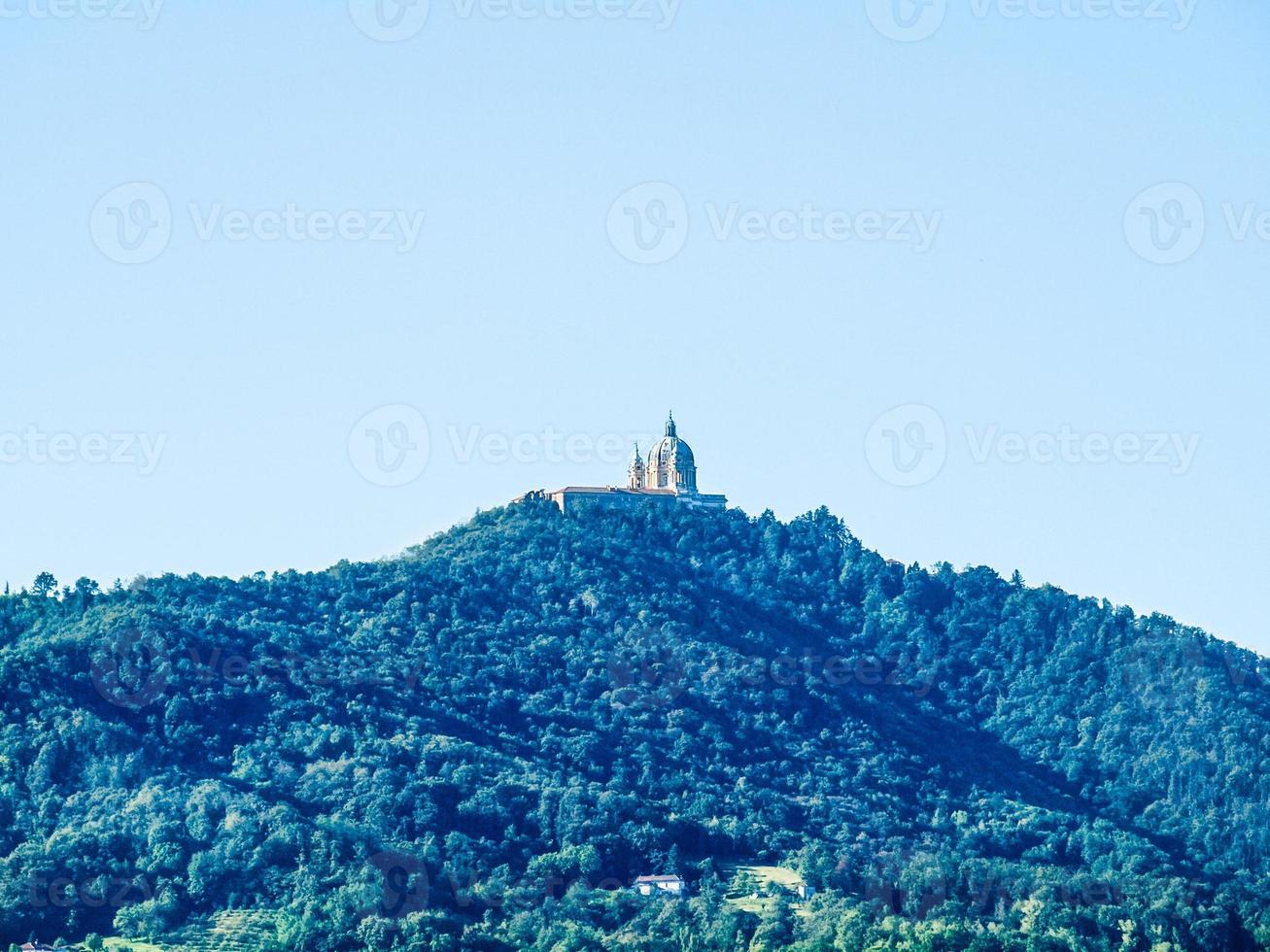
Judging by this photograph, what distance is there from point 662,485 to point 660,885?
121 ft

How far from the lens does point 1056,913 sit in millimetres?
103062

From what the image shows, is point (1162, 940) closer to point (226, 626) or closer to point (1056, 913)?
point (1056, 913)

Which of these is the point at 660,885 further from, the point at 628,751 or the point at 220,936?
the point at 220,936

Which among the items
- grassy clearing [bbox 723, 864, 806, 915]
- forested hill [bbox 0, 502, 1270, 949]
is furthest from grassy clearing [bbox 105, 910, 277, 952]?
grassy clearing [bbox 723, 864, 806, 915]

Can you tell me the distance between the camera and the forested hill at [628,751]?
99.6 m

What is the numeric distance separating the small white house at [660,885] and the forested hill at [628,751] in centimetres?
96

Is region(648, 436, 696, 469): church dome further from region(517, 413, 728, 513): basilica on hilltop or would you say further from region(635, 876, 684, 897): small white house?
region(635, 876, 684, 897): small white house

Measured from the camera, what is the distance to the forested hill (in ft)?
327

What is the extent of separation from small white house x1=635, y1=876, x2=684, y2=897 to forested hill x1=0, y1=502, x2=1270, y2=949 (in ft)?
3.14

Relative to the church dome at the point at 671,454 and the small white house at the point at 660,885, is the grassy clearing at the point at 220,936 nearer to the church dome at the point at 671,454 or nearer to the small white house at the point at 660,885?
the small white house at the point at 660,885

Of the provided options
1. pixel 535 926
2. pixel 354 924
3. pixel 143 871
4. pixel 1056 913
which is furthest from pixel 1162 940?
pixel 143 871

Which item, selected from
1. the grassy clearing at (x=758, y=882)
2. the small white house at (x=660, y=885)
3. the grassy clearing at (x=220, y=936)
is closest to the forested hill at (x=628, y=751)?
the grassy clearing at (x=758, y=882)

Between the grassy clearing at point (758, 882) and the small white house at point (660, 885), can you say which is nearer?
the grassy clearing at point (758, 882)

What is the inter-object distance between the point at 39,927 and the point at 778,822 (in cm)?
2978
